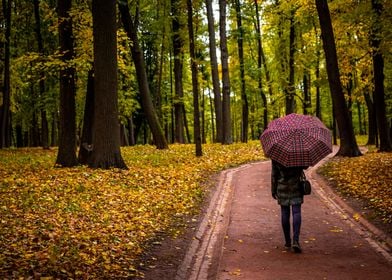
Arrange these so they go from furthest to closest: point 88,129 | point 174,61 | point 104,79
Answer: point 174,61 → point 88,129 → point 104,79

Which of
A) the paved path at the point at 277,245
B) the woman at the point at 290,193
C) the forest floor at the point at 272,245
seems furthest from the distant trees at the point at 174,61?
the woman at the point at 290,193

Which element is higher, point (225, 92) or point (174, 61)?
point (174, 61)

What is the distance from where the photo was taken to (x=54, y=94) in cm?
2911

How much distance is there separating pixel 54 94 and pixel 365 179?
20.9 m

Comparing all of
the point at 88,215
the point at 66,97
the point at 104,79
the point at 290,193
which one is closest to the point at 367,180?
the point at 290,193

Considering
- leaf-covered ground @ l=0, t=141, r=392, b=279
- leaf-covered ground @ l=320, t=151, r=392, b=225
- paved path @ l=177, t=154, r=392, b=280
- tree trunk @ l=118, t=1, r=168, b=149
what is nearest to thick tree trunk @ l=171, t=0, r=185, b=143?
tree trunk @ l=118, t=1, r=168, b=149

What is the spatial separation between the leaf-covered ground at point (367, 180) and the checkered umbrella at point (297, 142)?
113 inches

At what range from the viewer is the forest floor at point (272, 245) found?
276 inches

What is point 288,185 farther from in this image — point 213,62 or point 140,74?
point 213,62

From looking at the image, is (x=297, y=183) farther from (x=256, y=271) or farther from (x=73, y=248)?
(x=73, y=248)

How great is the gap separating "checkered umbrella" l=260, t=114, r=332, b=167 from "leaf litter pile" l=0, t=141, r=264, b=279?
285cm

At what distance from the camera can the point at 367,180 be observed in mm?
13898

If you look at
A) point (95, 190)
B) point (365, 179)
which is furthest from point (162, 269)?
point (365, 179)

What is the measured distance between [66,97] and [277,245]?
1084cm
